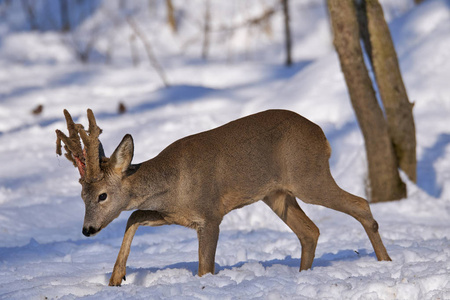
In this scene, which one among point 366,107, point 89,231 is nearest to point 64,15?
point 366,107

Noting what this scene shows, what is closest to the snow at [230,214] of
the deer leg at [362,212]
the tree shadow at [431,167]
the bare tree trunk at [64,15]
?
the tree shadow at [431,167]

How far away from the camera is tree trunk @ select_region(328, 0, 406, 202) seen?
8.01 metres

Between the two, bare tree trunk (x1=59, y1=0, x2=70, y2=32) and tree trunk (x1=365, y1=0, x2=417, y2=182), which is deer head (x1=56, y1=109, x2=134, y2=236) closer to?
tree trunk (x1=365, y1=0, x2=417, y2=182)

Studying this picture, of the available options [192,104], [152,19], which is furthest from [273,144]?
[152,19]

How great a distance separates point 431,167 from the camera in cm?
962

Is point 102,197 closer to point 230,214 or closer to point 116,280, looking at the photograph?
point 116,280

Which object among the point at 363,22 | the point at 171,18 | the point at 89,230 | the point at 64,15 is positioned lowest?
the point at 89,230

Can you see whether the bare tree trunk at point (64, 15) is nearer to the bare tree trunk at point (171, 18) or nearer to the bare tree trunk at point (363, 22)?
the bare tree trunk at point (171, 18)

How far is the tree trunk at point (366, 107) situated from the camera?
26.3 ft

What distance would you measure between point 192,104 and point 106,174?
9269 mm

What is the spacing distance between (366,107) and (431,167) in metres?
1.99

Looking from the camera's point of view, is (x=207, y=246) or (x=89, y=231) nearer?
(x=89, y=231)

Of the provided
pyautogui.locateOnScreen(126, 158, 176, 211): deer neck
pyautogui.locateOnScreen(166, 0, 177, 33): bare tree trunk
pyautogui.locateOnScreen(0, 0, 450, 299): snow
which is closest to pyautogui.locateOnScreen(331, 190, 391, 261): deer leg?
pyautogui.locateOnScreen(0, 0, 450, 299): snow

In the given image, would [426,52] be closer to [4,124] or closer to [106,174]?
[4,124]
